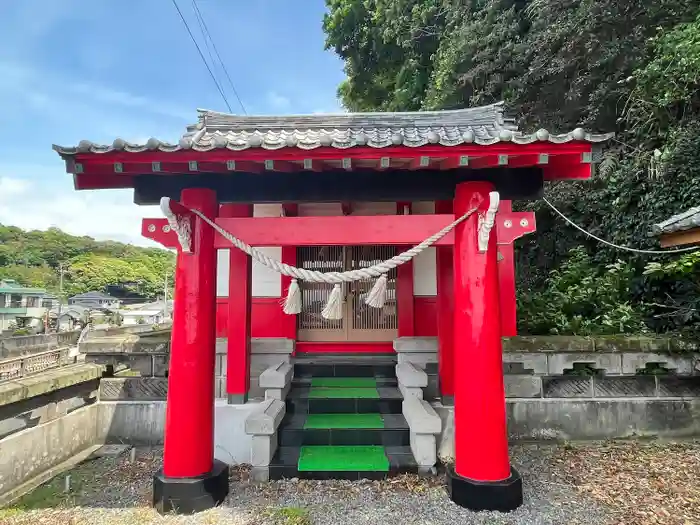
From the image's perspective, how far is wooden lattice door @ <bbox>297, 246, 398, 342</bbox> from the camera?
6.65 meters

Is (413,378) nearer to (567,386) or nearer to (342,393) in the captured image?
(342,393)

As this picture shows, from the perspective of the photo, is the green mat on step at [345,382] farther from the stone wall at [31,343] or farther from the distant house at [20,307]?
the distant house at [20,307]

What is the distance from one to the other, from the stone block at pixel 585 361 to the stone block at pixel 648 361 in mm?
80

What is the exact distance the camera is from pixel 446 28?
1228 centimetres

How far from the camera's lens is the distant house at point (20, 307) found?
90.9 feet

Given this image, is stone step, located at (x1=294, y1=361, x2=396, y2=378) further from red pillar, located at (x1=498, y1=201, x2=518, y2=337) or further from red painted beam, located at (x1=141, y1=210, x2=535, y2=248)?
red painted beam, located at (x1=141, y1=210, x2=535, y2=248)

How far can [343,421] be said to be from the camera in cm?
466

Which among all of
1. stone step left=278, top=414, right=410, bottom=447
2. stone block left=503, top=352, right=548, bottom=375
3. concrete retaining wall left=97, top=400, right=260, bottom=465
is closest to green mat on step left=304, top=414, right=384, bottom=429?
stone step left=278, top=414, right=410, bottom=447

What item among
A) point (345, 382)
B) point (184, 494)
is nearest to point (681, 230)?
point (345, 382)

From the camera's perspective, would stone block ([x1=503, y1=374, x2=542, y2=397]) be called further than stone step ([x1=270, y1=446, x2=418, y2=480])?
Yes

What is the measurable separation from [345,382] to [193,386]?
8.28ft

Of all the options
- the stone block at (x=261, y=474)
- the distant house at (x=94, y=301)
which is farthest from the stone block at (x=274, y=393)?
the distant house at (x=94, y=301)

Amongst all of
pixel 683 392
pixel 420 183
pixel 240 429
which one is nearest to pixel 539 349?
pixel 683 392

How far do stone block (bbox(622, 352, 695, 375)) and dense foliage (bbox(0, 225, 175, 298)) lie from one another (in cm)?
6081
